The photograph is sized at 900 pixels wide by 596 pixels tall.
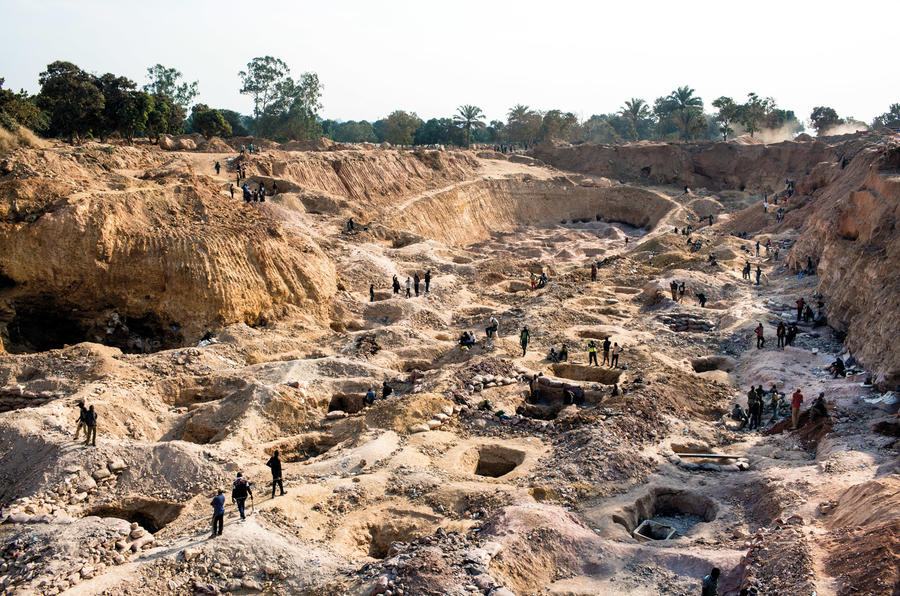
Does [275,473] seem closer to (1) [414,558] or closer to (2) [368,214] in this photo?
(1) [414,558]

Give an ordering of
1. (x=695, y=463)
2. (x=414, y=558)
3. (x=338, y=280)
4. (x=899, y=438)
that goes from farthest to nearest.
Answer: (x=338, y=280)
(x=695, y=463)
(x=899, y=438)
(x=414, y=558)

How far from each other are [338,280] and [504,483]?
16.2 m

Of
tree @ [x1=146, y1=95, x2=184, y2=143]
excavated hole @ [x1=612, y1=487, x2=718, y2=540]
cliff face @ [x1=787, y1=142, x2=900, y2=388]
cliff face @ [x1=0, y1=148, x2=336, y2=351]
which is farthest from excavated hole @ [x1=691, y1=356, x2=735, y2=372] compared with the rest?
tree @ [x1=146, y1=95, x2=184, y2=143]

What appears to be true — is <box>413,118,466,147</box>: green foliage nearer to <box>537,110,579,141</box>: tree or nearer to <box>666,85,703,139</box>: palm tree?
<box>537,110,579,141</box>: tree

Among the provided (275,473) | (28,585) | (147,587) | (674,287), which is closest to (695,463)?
(275,473)

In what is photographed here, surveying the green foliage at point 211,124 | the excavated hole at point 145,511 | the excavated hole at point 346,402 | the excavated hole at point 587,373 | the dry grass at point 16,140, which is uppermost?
the green foliage at point 211,124

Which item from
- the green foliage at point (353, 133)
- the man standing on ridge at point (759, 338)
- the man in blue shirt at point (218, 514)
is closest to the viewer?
the man in blue shirt at point (218, 514)

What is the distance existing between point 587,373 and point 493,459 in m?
6.79

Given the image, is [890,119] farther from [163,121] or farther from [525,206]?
[163,121]

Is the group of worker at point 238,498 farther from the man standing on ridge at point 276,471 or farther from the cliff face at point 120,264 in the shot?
the cliff face at point 120,264

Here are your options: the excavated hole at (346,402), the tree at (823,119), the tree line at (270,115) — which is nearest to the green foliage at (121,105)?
the tree line at (270,115)

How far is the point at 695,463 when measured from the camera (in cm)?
1586

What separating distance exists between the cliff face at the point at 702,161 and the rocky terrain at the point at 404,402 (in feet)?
79.8

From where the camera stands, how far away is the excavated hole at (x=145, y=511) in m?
14.2
